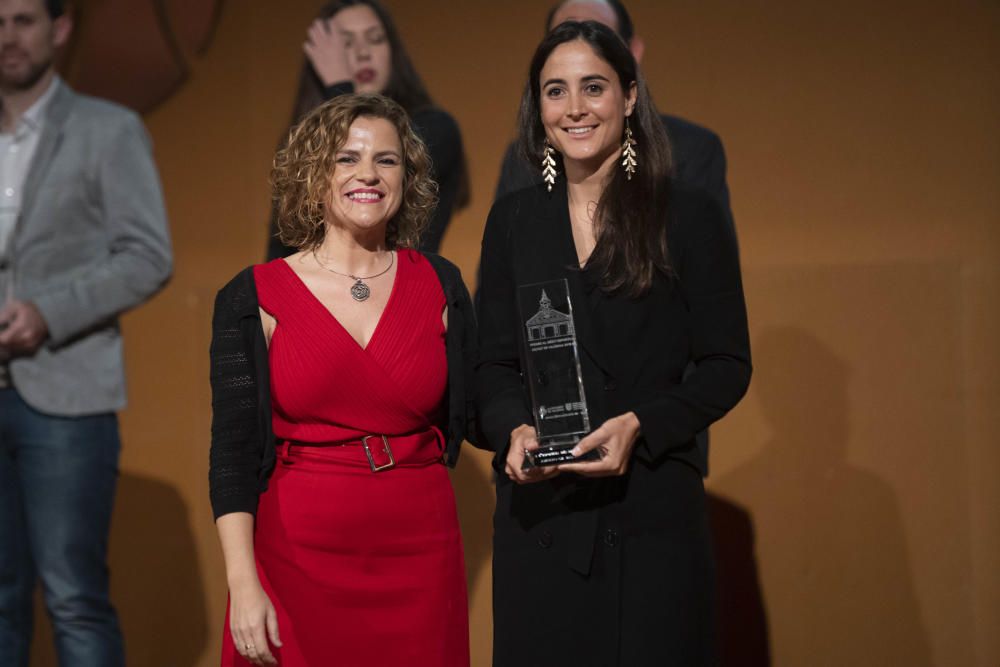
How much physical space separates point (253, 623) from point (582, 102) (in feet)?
3.48

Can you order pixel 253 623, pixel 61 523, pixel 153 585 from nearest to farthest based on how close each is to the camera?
1. pixel 253 623
2. pixel 61 523
3. pixel 153 585

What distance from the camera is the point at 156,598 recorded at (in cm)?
414

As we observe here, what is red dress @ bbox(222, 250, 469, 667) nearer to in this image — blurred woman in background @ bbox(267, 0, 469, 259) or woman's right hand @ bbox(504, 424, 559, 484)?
woman's right hand @ bbox(504, 424, 559, 484)

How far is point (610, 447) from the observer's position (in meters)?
1.92

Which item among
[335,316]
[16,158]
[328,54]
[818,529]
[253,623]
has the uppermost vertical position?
[328,54]

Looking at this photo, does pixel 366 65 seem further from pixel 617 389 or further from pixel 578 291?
pixel 617 389

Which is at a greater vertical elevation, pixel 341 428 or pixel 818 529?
pixel 341 428

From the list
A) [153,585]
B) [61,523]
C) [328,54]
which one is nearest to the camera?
[61,523]

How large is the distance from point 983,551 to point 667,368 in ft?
6.37

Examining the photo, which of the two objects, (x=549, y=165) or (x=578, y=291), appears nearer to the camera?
(x=578, y=291)

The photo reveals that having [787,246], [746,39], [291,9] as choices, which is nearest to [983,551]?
[787,246]

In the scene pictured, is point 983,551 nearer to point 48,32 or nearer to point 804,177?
point 804,177

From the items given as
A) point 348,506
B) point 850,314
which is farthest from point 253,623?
point 850,314

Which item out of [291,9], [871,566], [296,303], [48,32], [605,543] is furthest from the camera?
[291,9]
